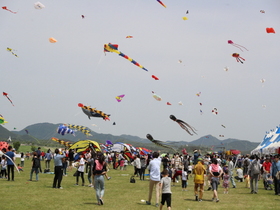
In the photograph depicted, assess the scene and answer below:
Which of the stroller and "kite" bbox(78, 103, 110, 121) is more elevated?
"kite" bbox(78, 103, 110, 121)

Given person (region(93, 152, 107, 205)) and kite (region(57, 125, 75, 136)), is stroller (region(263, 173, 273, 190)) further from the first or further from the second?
kite (region(57, 125, 75, 136))

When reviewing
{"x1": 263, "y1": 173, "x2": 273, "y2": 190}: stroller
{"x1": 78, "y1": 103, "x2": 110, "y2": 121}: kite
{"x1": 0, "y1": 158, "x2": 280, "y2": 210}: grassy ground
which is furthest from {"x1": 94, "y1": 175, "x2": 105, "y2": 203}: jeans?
{"x1": 78, "y1": 103, "x2": 110, "y2": 121}: kite

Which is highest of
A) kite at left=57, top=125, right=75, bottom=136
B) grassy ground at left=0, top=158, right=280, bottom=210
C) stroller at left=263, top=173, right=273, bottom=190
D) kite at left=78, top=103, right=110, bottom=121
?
kite at left=78, top=103, right=110, bottom=121

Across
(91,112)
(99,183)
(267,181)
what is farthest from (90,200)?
(91,112)

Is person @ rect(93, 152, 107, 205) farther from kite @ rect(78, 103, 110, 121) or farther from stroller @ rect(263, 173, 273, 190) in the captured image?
kite @ rect(78, 103, 110, 121)

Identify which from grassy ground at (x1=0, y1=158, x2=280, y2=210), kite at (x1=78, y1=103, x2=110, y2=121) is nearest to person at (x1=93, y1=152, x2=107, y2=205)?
grassy ground at (x1=0, y1=158, x2=280, y2=210)

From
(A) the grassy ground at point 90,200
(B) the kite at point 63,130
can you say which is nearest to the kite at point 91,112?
(B) the kite at point 63,130

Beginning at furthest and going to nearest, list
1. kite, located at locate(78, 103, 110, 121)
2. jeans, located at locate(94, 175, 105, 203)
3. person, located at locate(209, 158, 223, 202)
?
kite, located at locate(78, 103, 110, 121) → person, located at locate(209, 158, 223, 202) → jeans, located at locate(94, 175, 105, 203)

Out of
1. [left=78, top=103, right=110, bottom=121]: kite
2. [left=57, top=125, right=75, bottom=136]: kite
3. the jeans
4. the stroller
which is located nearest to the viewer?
the jeans

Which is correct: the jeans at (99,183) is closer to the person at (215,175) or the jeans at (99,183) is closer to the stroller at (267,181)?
the person at (215,175)

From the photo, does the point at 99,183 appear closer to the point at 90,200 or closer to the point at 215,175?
the point at 90,200

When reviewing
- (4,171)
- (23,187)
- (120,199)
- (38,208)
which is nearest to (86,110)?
(4,171)

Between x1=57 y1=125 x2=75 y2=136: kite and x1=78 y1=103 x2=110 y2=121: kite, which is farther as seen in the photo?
x1=57 y1=125 x2=75 y2=136: kite

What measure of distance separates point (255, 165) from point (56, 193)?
9316 millimetres
